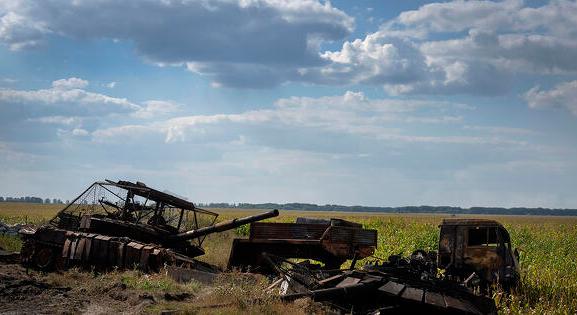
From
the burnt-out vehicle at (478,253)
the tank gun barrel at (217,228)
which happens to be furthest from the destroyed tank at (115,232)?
the burnt-out vehicle at (478,253)

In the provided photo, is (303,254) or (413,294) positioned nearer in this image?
(413,294)

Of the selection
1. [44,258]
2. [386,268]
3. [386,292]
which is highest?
[386,268]

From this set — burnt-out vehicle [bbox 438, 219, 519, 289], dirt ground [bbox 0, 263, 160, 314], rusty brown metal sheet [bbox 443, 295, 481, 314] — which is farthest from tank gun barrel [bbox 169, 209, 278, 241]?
rusty brown metal sheet [bbox 443, 295, 481, 314]

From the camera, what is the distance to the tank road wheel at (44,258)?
62.7ft

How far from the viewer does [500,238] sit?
15070mm

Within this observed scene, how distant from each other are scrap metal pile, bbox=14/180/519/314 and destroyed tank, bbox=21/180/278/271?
34 millimetres

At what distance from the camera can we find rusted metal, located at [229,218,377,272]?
18.0 metres

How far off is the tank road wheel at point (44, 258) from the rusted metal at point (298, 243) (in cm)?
618

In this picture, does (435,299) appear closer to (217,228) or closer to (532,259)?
(217,228)

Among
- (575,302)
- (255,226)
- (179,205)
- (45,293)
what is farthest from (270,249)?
(575,302)

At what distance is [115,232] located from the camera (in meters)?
19.8

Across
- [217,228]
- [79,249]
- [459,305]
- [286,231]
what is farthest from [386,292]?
[79,249]

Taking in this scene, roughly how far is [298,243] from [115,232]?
6616 mm

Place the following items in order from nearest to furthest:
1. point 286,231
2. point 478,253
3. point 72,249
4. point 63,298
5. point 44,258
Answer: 1. point 63,298
2. point 478,253
3. point 286,231
4. point 72,249
5. point 44,258
